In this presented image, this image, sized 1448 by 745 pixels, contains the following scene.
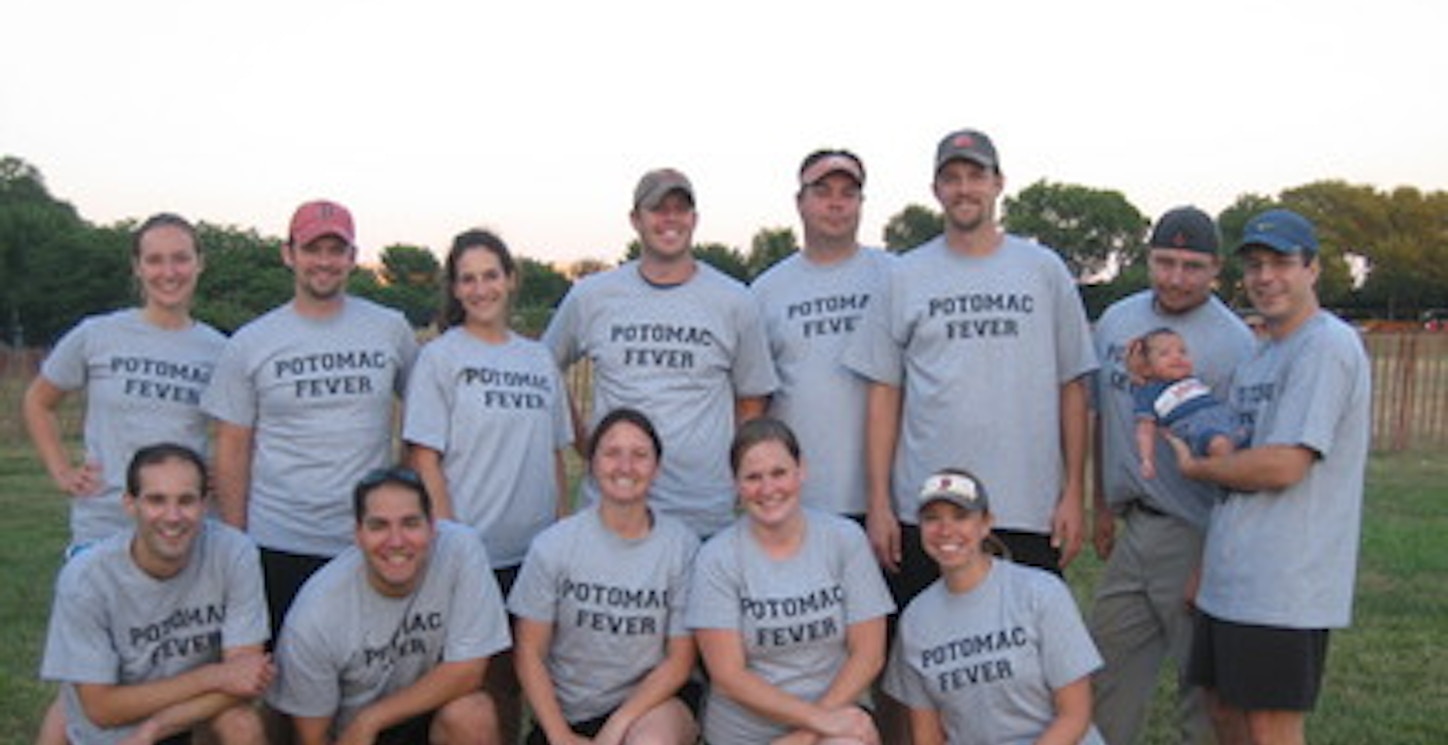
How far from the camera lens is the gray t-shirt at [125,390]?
499 cm

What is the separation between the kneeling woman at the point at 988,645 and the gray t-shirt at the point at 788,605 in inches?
9.6

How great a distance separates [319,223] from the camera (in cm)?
491

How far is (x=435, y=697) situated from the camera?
15.2 ft

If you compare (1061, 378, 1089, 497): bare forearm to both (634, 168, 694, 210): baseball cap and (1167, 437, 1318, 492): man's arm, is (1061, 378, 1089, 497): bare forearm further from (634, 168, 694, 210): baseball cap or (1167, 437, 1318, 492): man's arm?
(634, 168, 694, 210): baseball cap

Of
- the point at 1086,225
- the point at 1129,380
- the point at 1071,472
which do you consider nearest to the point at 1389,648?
the point at 1129,380

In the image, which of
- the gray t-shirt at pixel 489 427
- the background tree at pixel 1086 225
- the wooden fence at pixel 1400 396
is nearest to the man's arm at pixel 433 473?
the gray t-shirt at pixel 489 427

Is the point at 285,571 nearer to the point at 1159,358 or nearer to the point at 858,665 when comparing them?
the point at 858,665

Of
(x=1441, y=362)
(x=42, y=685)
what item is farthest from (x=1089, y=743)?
(x=1441, y=362)

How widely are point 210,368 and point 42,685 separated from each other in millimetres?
2680

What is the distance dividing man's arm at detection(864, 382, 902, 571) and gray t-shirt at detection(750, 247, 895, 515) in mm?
82

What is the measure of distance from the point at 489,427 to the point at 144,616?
129 centimetres

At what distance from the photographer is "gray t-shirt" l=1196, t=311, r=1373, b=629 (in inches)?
162

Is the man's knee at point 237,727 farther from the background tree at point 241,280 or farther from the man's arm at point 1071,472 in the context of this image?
the background tree at point 241,280

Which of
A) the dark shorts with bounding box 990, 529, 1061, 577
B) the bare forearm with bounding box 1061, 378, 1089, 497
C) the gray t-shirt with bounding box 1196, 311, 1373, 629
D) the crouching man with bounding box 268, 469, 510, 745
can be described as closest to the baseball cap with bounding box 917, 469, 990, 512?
the dark shorts with bounding box 990, 529, 1061, 577
